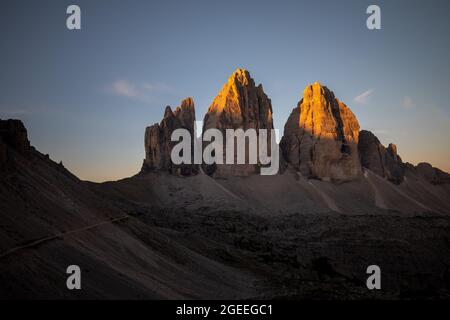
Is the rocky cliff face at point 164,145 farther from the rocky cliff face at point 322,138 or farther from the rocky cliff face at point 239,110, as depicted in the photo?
Answer: the rocky cliff face at point 322,138

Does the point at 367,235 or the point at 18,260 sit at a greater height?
the point at 18,260

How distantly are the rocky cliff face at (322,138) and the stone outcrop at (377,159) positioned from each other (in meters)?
11.0

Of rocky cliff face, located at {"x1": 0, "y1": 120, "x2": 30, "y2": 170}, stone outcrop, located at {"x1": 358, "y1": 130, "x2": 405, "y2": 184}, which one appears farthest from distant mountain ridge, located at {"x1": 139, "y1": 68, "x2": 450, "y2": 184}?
rocky cliff face, located at {"x1": 0, "y1": 120, "x2": 30, "y2": 170}

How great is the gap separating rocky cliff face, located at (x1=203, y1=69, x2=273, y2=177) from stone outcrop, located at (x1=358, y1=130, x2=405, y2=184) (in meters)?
33.9

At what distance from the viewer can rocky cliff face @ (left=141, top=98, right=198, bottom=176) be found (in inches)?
4107

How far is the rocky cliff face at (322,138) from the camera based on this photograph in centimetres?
10744

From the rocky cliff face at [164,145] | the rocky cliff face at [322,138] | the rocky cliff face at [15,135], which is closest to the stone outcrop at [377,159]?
the rocky cliff face at [322,138]

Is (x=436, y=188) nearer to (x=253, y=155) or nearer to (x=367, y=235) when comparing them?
(x=253, y=155)

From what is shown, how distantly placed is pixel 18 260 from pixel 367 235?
50953mm

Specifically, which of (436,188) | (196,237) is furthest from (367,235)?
(436,188)

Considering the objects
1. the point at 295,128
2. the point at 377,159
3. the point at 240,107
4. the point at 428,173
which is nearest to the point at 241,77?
the point at 240,107

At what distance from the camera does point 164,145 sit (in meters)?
106

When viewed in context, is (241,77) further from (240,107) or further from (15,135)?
(15,135)

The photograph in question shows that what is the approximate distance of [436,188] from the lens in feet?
423
